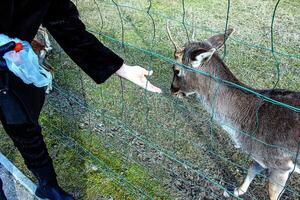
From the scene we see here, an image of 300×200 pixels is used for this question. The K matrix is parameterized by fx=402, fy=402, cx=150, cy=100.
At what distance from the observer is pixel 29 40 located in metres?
2.19

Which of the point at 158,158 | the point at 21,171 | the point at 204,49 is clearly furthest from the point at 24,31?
the point at 158,158

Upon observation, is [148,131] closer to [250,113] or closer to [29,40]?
[250,113]

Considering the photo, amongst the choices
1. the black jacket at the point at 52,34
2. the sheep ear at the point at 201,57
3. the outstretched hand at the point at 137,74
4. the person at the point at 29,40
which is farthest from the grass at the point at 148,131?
the black jacket at the point at 52,34

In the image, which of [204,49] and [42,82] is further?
[204,49]

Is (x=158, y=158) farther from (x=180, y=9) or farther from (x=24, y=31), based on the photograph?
(x=180, y=9)

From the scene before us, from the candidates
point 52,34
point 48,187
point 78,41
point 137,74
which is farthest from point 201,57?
point 48,187

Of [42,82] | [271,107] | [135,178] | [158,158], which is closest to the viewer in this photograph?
[42,82]

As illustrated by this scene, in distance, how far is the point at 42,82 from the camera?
2252mm

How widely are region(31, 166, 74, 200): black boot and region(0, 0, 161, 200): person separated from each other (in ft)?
1.19

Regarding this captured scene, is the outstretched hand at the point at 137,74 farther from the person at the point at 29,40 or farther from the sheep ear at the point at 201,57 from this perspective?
the sheep ear at the point at 201,57

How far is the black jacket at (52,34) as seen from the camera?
80.0 inches

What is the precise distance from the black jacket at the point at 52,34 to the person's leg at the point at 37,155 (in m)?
0.17

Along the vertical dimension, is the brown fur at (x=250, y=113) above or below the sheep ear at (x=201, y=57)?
below

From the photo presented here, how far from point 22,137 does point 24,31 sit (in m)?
0.75
